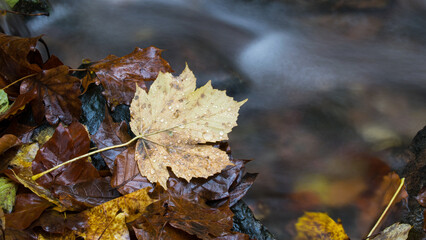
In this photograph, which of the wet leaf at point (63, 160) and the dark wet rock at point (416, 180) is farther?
the dark wet rock at point (416, 180)

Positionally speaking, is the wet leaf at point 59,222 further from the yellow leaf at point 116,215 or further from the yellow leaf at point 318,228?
the yellow leaf at point 318,228

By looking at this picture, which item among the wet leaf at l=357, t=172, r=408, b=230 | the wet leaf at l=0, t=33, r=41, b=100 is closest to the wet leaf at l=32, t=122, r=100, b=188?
the wet leaf at l=0, t=33, r=41, b=100

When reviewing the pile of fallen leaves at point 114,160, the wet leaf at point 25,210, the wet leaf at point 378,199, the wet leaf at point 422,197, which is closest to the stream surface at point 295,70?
the wet leaf at point 378,199

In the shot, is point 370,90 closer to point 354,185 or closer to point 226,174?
point 354,185

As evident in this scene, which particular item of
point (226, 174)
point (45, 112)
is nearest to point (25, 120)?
point (45, 112)

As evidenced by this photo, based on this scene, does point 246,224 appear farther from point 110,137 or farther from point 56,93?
point 56,93

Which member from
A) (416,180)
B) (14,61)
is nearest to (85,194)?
(14,61)

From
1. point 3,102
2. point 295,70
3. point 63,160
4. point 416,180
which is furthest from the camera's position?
point 295,70

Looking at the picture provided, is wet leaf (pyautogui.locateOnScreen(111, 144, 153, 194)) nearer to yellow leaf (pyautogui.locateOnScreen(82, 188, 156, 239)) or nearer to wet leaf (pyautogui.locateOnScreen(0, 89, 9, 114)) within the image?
yellow leaf (pyautogui.locateOnScreen(82, 188, 156, 239))
